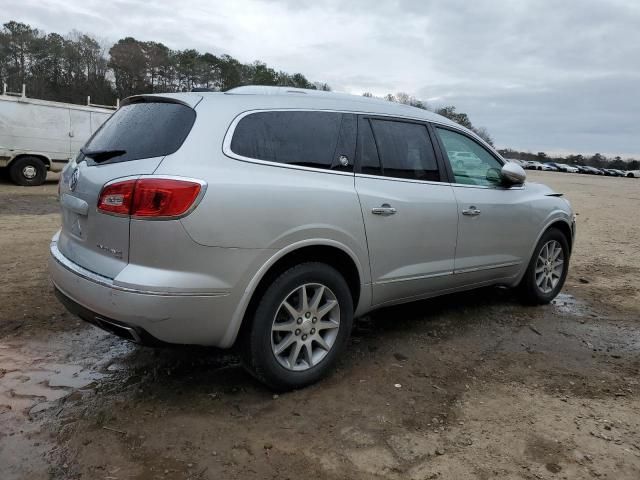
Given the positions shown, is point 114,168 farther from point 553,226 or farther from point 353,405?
point 553,226

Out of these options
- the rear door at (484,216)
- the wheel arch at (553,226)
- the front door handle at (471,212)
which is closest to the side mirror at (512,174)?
the rear door at (484,216)

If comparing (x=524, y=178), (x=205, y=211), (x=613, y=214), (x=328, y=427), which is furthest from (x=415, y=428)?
(x=613, y=214)

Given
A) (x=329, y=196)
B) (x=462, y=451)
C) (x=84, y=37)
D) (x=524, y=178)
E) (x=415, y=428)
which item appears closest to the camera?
(x=462, y=451)

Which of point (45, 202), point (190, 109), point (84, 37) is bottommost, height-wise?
Result: point (45, 202)

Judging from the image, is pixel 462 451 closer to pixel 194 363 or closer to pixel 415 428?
pixel 415 428

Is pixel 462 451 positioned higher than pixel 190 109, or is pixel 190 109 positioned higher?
pixel 190 109

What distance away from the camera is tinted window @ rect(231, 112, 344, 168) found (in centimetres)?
308

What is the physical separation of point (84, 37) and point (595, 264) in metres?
67.1

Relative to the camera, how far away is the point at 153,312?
2.72m

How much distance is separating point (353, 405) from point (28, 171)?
13.4 m

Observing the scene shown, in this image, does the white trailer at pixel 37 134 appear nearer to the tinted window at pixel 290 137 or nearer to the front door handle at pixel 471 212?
Answer: the tinted window at pixel 290 137

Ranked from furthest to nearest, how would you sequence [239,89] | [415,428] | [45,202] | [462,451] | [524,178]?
[45,202]
[524,178]
[239,89]
[415,428]
[462,451]

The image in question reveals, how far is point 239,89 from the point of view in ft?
11.5

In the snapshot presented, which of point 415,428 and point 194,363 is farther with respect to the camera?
point 194,363
